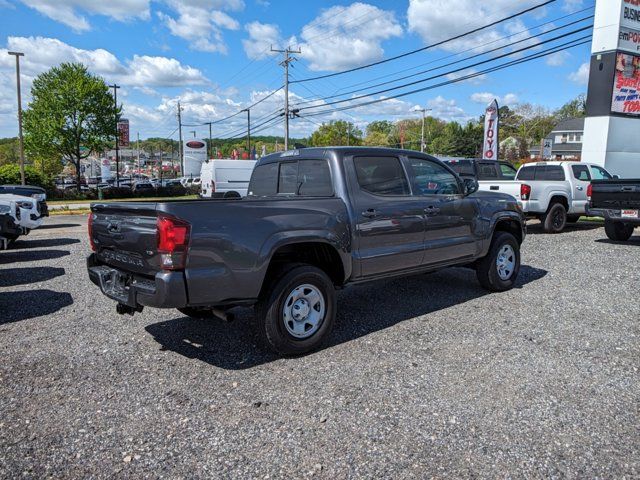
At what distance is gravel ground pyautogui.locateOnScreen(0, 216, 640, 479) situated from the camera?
9.32 feet

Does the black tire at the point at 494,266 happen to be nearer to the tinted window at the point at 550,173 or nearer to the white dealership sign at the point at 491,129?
the tinted window at the point at 550,173

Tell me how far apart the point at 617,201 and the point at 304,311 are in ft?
28.2

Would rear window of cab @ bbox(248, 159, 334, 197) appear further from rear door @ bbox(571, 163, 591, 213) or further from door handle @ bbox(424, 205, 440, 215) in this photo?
rear door @ bbox(571, 163, 591, 213)

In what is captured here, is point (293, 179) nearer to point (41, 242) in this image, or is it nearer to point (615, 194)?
point (615, 194)

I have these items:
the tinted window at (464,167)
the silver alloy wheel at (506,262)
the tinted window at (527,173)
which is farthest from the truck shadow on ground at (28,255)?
the tinted window at (527,173)

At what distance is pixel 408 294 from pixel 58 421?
4432mm

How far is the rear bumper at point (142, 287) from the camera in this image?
12.0ft

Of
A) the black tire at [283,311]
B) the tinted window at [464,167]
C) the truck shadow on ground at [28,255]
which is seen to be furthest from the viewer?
the tinted window at [464,167]

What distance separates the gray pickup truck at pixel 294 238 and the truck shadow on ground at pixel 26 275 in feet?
12.0

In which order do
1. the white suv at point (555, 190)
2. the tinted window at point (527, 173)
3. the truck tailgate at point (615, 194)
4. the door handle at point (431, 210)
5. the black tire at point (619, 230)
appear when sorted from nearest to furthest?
1. the door handle at point (431, 210)
2. the truck tailgate at point (615, 194)
3. the black tire at point (619, 230)
4. the white suv at point (555, 190)
5. the tinted window at point (527, 173)

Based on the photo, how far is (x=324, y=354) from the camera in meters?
4.46

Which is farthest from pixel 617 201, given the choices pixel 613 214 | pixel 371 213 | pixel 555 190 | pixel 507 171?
pixel 371 213

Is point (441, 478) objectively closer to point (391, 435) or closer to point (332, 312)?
point (391, 435)

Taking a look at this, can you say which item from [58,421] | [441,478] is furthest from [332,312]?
[58,421]
